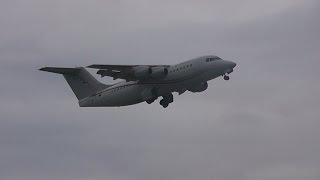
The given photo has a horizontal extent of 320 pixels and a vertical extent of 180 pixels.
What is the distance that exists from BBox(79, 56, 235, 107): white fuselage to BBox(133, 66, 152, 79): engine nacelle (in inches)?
39.6

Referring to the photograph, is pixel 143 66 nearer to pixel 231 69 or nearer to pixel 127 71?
pixel 127 71

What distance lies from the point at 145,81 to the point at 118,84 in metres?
A: 3.35

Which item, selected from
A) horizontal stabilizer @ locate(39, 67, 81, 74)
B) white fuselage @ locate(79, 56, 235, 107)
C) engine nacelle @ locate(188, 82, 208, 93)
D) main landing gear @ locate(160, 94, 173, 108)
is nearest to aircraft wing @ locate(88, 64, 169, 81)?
white fuselage @ locate(79, 56, 235, 107)

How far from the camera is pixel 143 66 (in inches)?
2233

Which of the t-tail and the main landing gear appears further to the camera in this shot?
the t-tail

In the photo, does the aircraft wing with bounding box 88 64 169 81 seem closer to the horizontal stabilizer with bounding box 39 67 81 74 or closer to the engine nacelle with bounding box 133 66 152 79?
the engine nacelle with bounding box 133 66 152 79

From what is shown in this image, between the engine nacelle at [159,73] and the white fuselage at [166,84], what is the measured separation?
265mm

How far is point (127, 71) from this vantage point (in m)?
56.8

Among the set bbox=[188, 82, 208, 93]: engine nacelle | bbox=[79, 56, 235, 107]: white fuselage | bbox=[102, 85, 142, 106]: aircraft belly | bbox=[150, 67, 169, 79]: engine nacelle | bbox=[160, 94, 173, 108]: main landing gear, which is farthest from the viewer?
bbox=[160, 94, 173, 108]: main landing gear

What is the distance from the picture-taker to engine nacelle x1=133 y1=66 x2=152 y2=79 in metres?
56.2

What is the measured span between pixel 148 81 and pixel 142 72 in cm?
131

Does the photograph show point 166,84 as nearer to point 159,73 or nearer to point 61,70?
point 159,73

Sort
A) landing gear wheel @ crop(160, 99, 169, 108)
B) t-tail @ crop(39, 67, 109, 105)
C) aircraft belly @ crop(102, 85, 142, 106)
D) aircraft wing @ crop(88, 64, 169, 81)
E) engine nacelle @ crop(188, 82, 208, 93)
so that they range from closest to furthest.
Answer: aircraft wing @ crop(88, 64, 169, 81)
aircraft belly @ crop(102, 85, 142, 106)
engine nacelle @ crop(188, 82, 208, 93)
landing gear wheel @ crop(160, 99, 169, 108)
t-tail @ crop(39, 67, 109, 105)

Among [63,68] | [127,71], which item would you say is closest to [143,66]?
[127,71]
